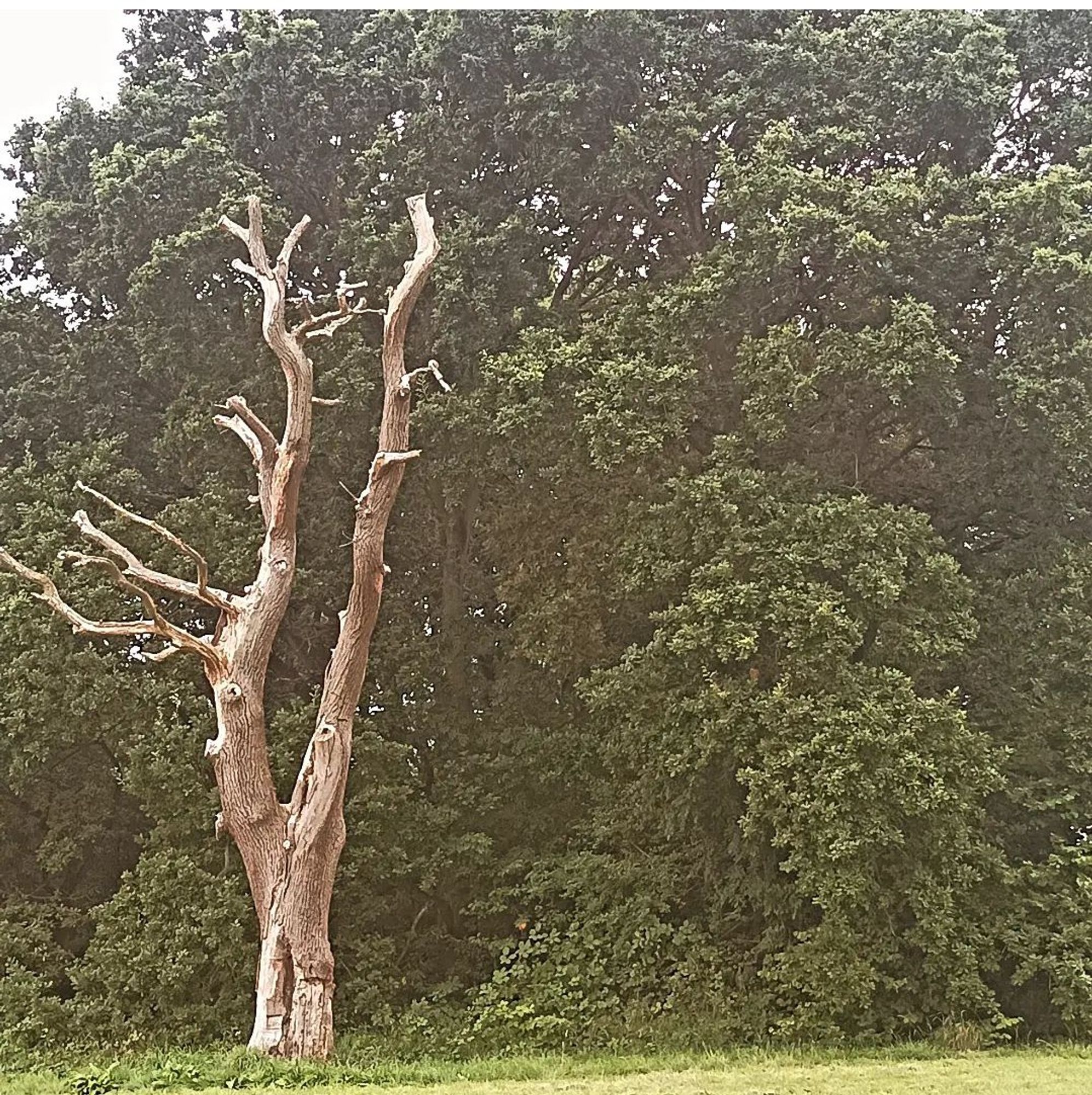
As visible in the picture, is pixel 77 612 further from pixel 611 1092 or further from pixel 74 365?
pixel 611 1092

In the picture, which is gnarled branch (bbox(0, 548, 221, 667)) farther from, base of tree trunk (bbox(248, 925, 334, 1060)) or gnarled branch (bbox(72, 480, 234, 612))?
base of tree trunk (bbox(248, 925, 334, 1060))

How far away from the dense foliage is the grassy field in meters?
0.55

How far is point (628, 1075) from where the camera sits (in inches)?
222

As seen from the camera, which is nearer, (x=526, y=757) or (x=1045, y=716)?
(x=1045, y=716)

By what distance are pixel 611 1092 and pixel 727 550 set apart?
10.5 feet

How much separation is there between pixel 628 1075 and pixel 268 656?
9.57 feet

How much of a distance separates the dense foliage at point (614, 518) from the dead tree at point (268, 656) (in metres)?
0.80

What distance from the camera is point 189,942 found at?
23.0 feet

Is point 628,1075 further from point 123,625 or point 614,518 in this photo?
point 123,625

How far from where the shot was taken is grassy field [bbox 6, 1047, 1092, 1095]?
484cm

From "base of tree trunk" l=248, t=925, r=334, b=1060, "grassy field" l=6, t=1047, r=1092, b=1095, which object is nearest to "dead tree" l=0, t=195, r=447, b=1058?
"base of tree trunk" l=248, t=925, r=334, b=1060

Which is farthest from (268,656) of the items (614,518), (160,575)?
(614,518)

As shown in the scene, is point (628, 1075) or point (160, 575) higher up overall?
point (160, 575)

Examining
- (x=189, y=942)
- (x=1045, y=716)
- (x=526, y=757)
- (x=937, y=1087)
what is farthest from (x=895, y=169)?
(x=189, y=942)
